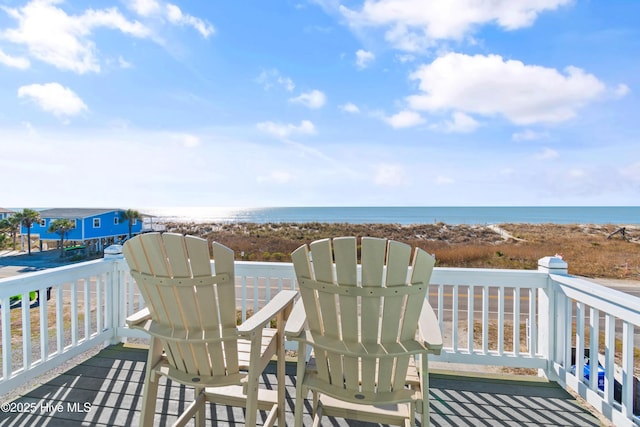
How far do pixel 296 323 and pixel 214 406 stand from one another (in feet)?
3.58

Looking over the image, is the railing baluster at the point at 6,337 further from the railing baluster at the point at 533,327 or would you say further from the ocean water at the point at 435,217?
the ocean water at the point at 435,217

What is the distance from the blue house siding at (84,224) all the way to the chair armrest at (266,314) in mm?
23610

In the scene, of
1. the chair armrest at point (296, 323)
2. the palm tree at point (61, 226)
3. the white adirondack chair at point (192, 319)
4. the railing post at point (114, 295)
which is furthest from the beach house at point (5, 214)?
the chair armrest at point (296, 323)

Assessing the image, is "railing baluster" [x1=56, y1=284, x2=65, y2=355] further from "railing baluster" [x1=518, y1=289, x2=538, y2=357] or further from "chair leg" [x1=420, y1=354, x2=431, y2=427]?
"railing baluster" [x1=518, y1=289, x2=538, y2=357]

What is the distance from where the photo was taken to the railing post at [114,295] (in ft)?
9.27

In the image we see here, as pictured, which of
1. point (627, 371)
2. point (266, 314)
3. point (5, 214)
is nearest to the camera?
point (266, 314)

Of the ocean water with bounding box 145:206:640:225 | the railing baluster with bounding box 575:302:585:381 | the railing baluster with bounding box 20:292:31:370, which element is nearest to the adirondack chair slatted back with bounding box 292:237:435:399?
the railing baluster with bounding box 575:302:585:381

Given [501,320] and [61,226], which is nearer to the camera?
[501,320]

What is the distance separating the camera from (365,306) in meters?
1.23

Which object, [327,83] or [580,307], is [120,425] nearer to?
[580,307]

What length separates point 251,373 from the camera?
1362 mm

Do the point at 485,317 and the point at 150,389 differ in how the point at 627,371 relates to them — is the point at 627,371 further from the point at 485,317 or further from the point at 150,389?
the point at 150,389

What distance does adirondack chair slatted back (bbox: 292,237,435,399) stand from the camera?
121 cm

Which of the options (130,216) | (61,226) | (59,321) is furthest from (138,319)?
(130,216)
